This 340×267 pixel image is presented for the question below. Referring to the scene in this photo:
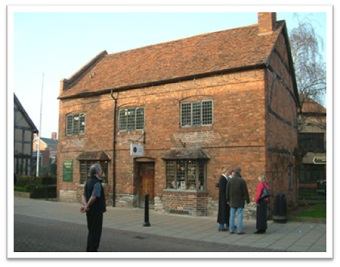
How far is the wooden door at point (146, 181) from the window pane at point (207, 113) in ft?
10.9

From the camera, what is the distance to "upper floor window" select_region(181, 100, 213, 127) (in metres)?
14.5

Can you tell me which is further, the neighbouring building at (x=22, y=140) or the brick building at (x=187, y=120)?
the neighbouring building at (x=22, y=140)

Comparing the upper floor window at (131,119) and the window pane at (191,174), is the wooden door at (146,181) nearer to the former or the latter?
the upper floor window at (131,119)

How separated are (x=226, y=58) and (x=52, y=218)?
937 centimetres

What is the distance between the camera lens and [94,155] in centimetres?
1739

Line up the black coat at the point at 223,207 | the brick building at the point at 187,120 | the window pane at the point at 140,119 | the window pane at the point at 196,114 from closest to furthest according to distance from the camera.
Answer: the black coat at the point at 223,207 < the brick building at the point at 187,120 < the window pane at the point at 196,114 < the window pane at the point at 140,119

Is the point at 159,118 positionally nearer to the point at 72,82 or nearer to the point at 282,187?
the point at 282,187

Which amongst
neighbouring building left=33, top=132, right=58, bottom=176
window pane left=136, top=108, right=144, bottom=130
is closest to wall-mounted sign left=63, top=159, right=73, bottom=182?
window pane left=136, top=108, right=144, bottom=130

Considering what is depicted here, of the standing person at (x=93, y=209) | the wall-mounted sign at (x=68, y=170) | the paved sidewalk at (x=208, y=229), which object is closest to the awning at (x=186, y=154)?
the paved sidewalk at (x=208, y=229)

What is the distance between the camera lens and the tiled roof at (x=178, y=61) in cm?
1458

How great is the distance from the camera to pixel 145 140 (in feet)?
52.5

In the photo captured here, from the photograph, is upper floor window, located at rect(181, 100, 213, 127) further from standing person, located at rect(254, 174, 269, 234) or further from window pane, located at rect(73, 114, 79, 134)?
window pane, located at rect(73, 114, 79, 134)

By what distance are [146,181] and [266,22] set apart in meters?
8.96

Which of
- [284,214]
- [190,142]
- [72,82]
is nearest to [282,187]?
[284,214]
